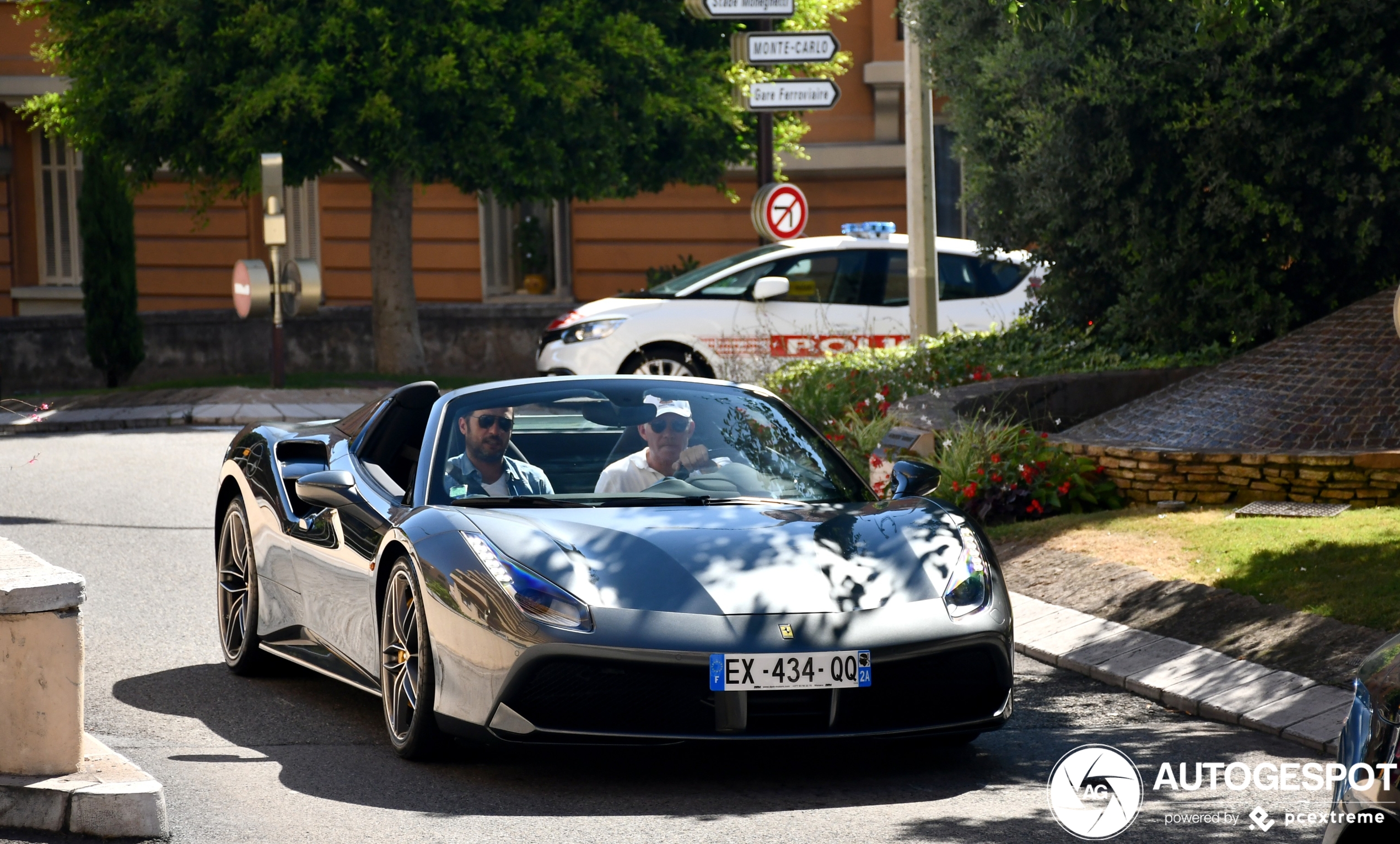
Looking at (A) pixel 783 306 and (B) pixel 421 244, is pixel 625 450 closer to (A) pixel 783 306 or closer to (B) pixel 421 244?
(A) pixel 783 306

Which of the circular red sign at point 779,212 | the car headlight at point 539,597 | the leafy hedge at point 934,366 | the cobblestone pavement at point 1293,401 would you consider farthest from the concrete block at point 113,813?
the circular red sign at point 779,212

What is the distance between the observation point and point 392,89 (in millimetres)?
23875

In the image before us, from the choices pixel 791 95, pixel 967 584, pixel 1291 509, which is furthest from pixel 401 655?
pixel 791 95

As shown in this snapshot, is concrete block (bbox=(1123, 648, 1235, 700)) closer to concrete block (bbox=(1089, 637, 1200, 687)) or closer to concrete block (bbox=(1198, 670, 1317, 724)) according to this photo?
concrete block (bbox=(1089, 637, 1200, 687))

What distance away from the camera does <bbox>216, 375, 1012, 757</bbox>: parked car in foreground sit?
5.77 meters

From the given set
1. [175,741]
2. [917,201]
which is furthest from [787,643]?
[917,201]

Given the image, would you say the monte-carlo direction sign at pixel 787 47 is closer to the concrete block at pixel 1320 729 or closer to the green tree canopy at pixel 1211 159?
the green tree canopy at pixel 1211 159

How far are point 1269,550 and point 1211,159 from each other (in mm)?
5848

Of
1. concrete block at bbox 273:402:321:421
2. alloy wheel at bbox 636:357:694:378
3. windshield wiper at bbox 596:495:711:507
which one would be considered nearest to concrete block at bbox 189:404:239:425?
concrete block at bbox 273:402:321:421

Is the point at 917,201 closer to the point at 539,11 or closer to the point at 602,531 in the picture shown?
the point at 539,11

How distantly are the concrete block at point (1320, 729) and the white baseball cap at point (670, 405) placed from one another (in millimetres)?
2378

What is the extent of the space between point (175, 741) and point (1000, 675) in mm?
2838

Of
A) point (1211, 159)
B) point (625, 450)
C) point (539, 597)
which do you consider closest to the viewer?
point (539, 597)

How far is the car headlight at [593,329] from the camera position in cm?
1953
